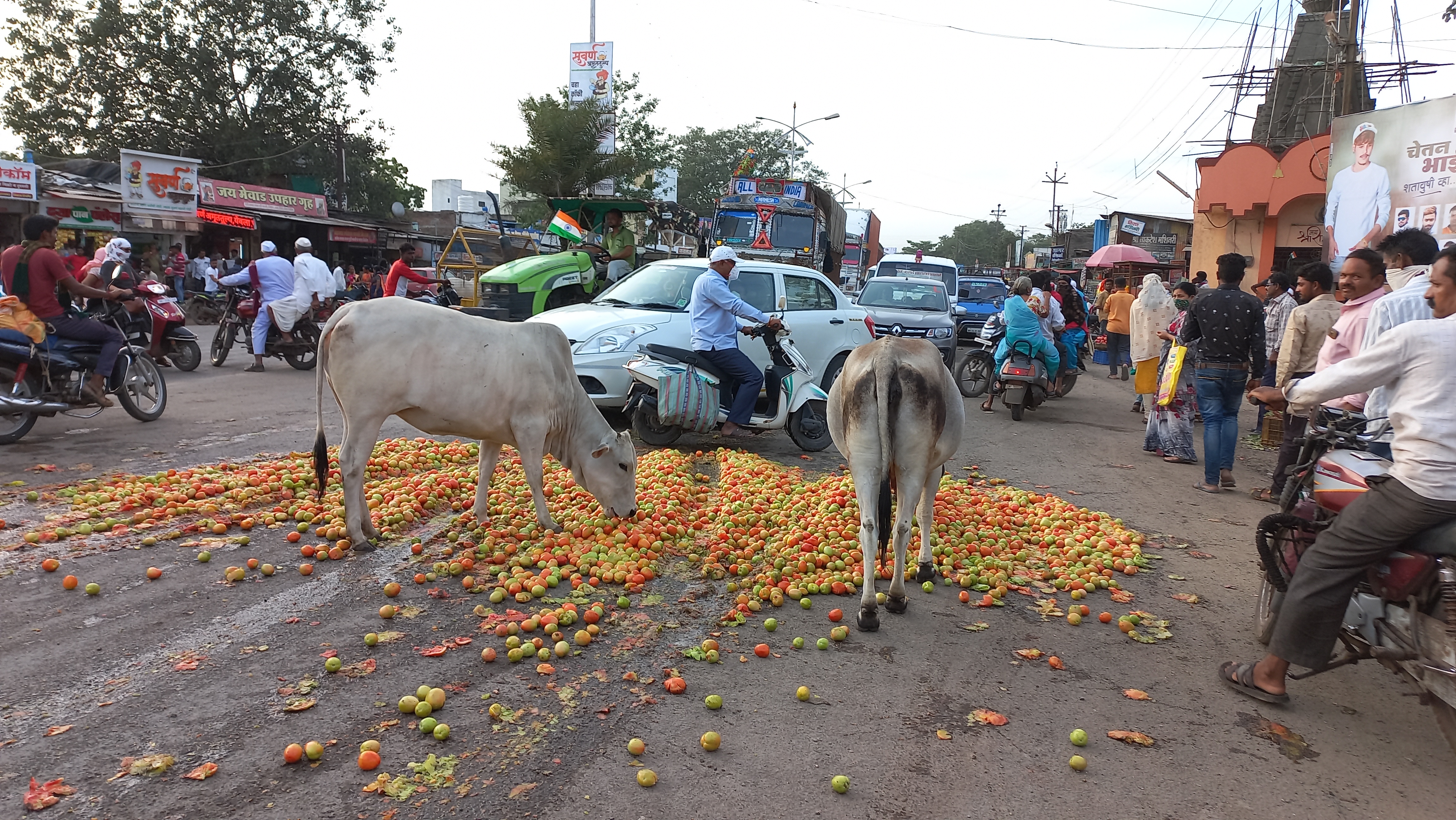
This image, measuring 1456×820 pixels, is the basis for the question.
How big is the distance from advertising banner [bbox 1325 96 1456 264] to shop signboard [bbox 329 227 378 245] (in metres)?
30.8

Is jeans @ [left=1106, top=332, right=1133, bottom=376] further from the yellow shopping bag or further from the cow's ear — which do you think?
the cow's ear

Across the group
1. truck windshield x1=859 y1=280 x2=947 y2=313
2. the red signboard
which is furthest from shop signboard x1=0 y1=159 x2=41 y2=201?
truck windshield x1=859 y1=280 x2=947 y2=313

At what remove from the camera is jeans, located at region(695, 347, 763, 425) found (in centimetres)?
841

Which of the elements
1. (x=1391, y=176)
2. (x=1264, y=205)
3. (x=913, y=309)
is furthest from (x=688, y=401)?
(x=1264, y=205)

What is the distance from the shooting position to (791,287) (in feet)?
35.1

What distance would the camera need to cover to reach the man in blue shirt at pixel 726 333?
8.23m

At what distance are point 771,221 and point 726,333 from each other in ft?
55.4

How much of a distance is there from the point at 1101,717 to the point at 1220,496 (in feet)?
17.9

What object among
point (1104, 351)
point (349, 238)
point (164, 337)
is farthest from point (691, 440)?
point (349, 238)

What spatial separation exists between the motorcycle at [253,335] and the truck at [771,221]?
40.6ft

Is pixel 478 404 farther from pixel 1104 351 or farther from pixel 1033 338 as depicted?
pixel 1104 351

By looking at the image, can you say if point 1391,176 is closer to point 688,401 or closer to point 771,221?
point 688,401

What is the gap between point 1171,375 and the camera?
946cm

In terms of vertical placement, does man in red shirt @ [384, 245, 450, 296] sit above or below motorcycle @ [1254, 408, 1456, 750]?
above
